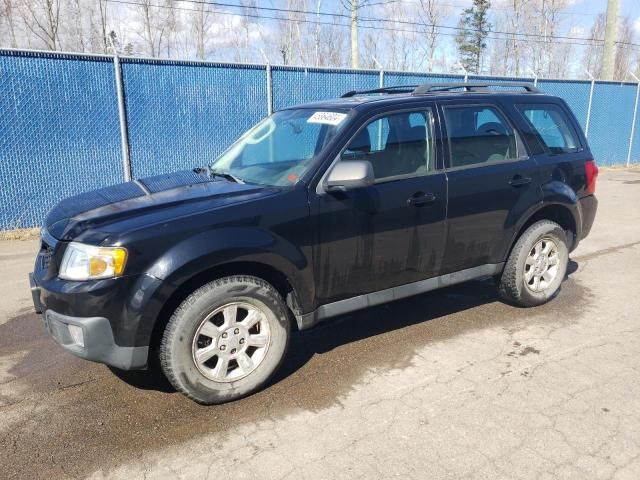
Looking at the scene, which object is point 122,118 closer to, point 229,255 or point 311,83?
point 311,83

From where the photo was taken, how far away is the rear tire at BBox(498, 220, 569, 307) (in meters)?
4.66

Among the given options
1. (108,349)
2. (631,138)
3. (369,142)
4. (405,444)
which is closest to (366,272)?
(369,142)

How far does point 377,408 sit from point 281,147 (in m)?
2.05

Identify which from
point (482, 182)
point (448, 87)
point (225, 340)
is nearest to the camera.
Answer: point (225, 340)

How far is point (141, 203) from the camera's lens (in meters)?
3.43

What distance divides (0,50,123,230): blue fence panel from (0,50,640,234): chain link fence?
14 millimetres

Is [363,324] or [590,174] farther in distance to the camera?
[590,174]

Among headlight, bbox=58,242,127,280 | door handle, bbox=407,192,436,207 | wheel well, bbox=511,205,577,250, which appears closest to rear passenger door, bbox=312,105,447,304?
door handle, bbox=407,192,436,207

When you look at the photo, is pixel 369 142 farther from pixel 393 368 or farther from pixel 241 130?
pixel 241 130

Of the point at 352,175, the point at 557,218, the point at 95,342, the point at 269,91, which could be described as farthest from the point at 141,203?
the point at 269,91

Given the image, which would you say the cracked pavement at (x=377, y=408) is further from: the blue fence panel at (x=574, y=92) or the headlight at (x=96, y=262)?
the blue fence panel at (x=574, y=92)

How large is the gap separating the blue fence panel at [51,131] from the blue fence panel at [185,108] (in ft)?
1.23

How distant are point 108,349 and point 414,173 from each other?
7.98 feet

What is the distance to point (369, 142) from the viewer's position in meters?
3.88
